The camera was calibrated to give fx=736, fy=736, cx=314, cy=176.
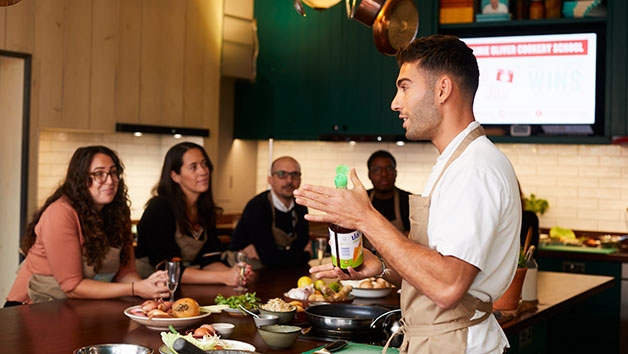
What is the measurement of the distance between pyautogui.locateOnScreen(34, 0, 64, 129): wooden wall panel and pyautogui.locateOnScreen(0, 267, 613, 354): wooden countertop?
2.38 m

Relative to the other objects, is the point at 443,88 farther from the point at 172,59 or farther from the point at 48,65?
the point at 172,59

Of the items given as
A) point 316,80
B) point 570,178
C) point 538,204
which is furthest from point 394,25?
point 570,178

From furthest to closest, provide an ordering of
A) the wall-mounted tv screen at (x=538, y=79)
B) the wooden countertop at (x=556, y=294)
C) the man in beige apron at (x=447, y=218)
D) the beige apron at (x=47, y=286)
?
the wall-mounted tv screen at (x=538, y=79)
the beige apron at (x=47, y=286)
the wooden countertop at (x=556, y=294)
the man in beige apron at (x=447, y=218)

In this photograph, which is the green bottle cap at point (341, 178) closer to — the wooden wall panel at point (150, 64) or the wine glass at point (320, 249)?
the wine glass at point (320, 249)

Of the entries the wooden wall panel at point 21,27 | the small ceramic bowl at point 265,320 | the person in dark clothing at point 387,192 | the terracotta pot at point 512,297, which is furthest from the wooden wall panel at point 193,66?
the small ceramic bowl at point 265,320

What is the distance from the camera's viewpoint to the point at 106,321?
106 inches

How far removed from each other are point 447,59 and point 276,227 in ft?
9.97

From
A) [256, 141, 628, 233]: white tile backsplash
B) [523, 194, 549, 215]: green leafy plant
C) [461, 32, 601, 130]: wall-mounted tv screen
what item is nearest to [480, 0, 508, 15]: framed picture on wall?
[461, 32, 601, 130]: wall-mounted tv screen

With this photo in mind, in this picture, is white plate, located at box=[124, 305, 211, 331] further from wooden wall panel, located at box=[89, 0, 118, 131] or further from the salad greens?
wooden wall panel, located at box=[89, 0, 118, 131]

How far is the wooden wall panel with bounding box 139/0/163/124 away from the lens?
6.01 m

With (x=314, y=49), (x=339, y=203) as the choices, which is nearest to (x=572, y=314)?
(x=314, y=49)

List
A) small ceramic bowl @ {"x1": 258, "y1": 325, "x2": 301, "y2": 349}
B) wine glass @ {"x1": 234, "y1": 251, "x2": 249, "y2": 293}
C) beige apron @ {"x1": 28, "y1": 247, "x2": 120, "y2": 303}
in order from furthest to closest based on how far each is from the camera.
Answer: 1. wine glass @ {"x1": 234, "y1": 251, "x2": 249, "y2": 293}
2. beige apron @ {"x1": 28, "y1": 247, "x2": 120, "y2": 303}
3. small ceramic bowl @ {"x1": 258, "y1": 325, "x2": 301, "y2": 349}

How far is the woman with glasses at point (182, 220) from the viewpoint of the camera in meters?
3.85

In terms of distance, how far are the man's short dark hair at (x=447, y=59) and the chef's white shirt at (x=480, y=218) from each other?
0.42ft
